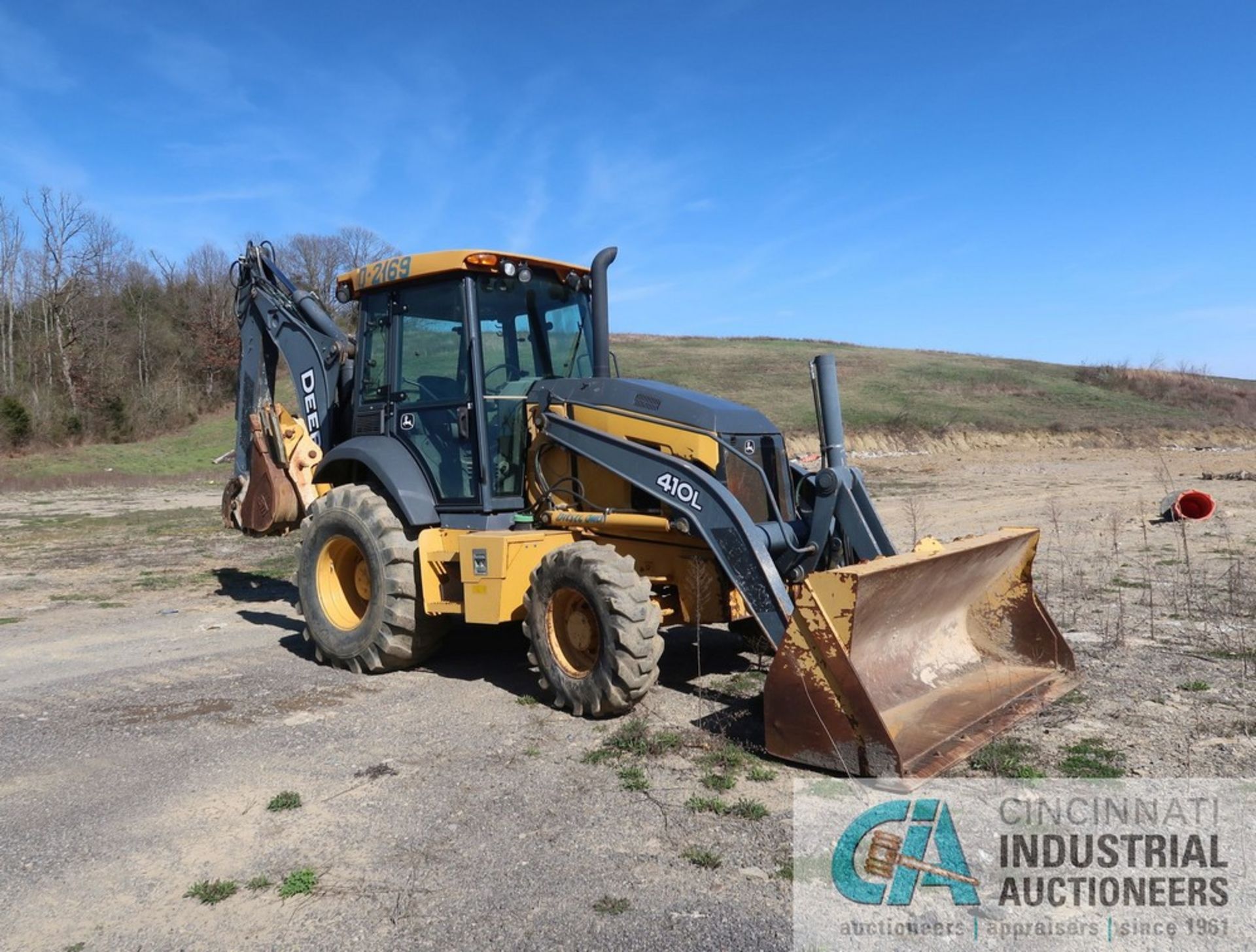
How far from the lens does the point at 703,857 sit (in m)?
4.05

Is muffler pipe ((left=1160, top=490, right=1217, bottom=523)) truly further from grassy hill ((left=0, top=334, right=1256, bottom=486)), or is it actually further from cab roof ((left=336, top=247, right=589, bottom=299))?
grassy hill ((left=0, top=334, right=1256, bottom=486))

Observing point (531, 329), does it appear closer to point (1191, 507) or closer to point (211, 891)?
point (211, 891)

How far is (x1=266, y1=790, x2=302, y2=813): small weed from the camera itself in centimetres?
474

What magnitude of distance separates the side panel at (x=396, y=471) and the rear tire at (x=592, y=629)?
1.37 m

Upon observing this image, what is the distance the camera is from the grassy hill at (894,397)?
3525 centimetres

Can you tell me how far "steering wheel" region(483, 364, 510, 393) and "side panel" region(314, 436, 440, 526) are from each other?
2.97 ft

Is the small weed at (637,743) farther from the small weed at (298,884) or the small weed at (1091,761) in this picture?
the small weed at (1091,761)

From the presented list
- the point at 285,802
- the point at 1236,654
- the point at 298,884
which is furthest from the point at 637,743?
the point at 1236,654

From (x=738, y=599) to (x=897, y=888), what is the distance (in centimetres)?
267

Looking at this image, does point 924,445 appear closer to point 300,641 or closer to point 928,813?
point 300,641

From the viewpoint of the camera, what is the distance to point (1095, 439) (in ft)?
121

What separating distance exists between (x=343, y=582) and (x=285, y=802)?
10.9ft

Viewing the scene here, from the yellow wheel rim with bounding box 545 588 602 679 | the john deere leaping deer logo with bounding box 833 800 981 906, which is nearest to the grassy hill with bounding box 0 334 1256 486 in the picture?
the yellow wheel rim with bounding box 545 588 602 679

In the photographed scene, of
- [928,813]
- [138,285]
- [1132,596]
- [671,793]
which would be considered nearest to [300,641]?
[671,793]
